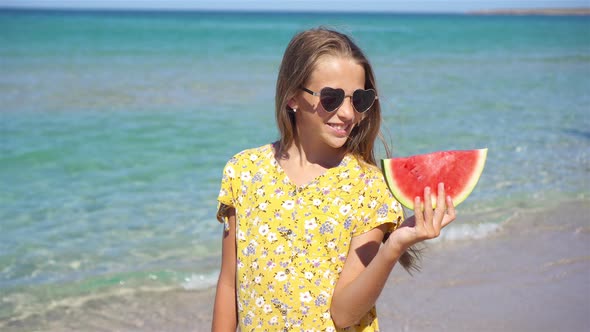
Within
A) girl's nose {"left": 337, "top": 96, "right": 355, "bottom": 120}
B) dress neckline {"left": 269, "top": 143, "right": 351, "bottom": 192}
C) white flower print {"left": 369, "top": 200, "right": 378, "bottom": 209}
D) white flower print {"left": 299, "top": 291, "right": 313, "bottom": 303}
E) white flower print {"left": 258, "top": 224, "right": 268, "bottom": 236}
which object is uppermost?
girl's nose {"left": 337, "top": 96, "right": 355, "bottom": 120}

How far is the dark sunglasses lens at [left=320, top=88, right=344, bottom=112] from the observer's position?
2.42 meters

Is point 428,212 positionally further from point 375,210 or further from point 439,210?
point 375,210

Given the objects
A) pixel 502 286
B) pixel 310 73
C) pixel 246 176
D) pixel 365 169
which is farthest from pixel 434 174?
pixel 502 286

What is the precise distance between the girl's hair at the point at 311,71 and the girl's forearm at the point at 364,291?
18.8 inches

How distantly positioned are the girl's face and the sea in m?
0.17

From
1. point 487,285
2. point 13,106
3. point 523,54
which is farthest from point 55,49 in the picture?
point 487,285

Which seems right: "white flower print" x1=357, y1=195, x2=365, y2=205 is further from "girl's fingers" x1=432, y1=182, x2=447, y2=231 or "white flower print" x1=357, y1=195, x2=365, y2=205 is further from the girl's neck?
"girl's fingers" x1=432, y1=182, x2=447, y2=231

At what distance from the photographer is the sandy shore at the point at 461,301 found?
172 inches

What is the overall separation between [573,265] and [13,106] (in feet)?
34.6

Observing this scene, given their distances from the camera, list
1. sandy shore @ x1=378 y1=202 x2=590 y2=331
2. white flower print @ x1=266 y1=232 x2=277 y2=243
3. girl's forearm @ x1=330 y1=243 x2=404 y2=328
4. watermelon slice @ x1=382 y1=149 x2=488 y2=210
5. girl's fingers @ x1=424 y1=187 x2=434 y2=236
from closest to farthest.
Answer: girl's fingers @ x1=424 y1=187 x2=434 y2=236 → girl's forearm @ x1=330 y1=243 x2=404 y2=328 → watermelon slice @ x1=382 y1=149 x2=488 y2=210 → white flower print @ x1=266 y1=232 x2=277 y2=243 → sandy shore @ x1=378 y1=202 x2=590 y2=331

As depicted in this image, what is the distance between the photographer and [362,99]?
2.43 m

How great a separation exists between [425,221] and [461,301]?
9.02ft

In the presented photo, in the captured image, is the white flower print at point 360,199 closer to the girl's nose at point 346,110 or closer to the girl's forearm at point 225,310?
the girl's nose at point 346,110

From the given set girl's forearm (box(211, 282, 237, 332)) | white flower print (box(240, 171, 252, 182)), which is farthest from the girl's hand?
girl's forearm (box(211, 282, 237, 332))
